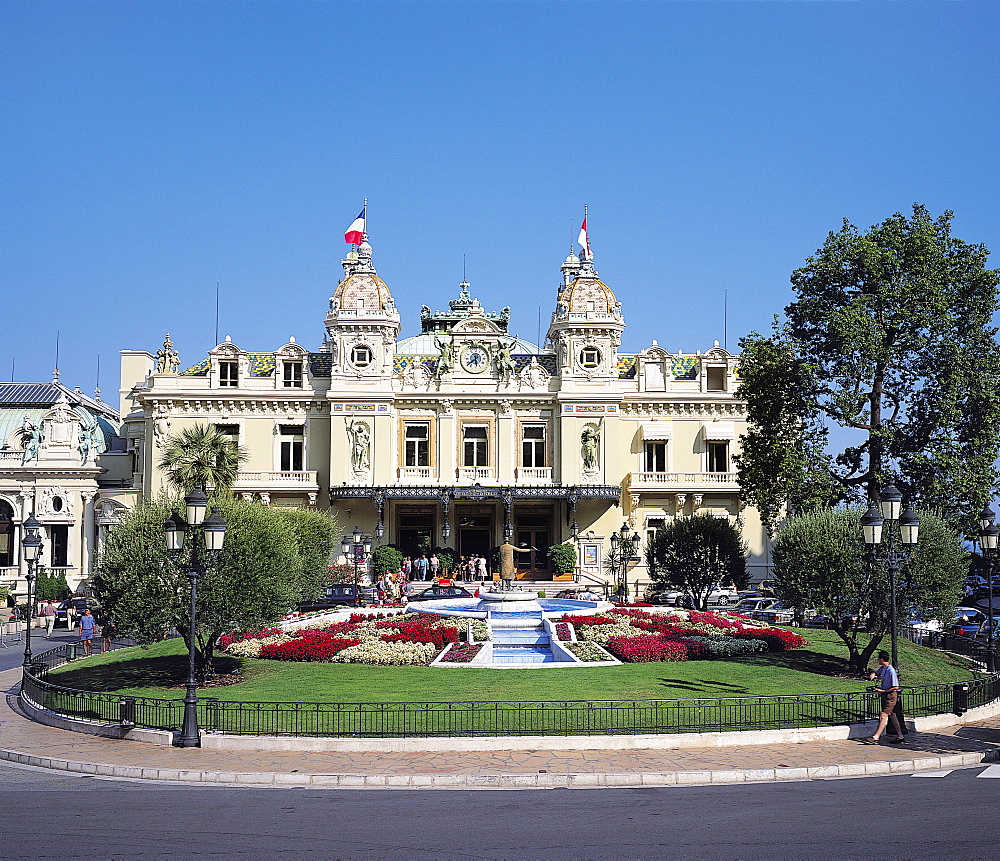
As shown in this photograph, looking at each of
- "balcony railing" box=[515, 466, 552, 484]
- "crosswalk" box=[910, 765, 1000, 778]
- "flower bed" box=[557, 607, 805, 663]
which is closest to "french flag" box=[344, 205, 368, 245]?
"balcony railing" box=[515, 466, 552, 484]

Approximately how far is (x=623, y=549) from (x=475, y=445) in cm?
1200

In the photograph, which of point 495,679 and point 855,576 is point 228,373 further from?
point 855,576

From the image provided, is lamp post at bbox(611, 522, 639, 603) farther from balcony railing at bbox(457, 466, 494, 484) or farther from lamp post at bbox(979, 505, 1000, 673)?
lamp post at bbox(979, 505, 1000, 673)

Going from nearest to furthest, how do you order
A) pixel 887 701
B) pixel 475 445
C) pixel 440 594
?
pixel 887 701 → pixel 440 594 → pixel 475 445

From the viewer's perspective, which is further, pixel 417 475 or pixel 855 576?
pixel 417 475

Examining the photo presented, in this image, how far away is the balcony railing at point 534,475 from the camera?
5925 centimetres

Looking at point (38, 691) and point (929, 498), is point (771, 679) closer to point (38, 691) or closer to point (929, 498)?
point (929, 498)

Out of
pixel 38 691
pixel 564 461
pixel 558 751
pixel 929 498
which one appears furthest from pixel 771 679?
pixel 564 461

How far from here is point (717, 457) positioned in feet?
200

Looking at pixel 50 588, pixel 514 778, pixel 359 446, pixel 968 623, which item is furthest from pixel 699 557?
pixel 50 588

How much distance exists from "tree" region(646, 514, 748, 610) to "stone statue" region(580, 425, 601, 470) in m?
12.8

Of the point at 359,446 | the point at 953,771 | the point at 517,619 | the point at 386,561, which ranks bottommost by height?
the point at 953,771

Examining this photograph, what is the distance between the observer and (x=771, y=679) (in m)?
26.6

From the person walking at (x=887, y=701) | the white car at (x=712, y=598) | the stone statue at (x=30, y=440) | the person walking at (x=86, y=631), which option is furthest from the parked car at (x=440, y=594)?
the stone statue at (x=30, y=440)
